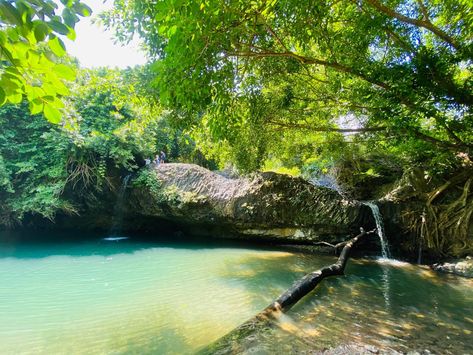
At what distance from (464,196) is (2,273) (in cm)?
1082

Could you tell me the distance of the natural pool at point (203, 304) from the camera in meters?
3.29

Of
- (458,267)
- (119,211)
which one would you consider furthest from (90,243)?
(458,267)

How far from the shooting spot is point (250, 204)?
8.90m

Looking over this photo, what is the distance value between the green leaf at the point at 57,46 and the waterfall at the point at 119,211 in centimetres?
1003

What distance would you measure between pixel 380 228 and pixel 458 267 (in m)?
1.92

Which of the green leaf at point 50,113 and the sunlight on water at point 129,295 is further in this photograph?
the sunlight on water at point 129,295

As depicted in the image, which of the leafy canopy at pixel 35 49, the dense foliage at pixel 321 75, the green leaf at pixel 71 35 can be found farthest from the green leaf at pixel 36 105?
the dense foliage at pixel 321 75

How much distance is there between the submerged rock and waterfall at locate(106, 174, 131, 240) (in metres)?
9.57

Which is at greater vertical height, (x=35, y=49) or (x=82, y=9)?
(x=82, y=9)

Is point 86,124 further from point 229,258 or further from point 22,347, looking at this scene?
point 22,347

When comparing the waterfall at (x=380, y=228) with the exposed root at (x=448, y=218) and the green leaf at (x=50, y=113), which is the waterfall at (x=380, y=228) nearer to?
the exposed root at (x=448, y=218)

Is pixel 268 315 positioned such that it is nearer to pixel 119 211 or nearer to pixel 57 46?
pixel 57 46

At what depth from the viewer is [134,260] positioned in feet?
23.9

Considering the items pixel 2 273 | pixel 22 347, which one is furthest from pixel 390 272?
pixel 2 273
